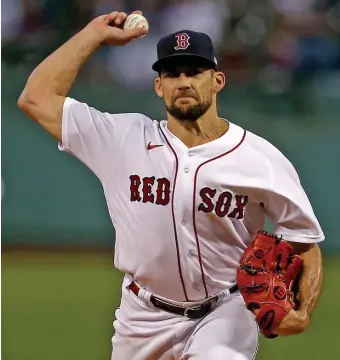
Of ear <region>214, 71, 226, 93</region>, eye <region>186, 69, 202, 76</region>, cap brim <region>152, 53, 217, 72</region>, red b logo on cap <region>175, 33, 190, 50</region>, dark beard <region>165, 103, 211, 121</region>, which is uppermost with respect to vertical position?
red b logo on cap <region>175, 33, 190, 50</region>

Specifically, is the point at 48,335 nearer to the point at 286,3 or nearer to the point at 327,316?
the point at 327,316

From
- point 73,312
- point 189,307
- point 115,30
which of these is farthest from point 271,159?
point 73,312

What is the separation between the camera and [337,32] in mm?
6703

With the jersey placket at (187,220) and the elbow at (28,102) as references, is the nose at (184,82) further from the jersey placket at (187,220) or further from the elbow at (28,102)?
the elbow at (28,102)

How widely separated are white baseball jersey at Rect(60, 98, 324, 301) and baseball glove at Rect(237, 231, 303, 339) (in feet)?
0.42

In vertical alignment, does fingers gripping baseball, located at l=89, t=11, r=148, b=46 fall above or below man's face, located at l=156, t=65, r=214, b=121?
above

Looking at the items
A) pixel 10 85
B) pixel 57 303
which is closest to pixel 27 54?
pixel 10 85

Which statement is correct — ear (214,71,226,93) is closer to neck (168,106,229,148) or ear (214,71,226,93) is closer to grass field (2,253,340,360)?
neck (168,106,229,148)

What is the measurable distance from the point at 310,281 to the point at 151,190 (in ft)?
2.02

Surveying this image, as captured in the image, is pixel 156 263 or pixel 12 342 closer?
pixel 156 263

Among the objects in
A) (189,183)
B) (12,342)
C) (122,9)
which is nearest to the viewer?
(189,183)

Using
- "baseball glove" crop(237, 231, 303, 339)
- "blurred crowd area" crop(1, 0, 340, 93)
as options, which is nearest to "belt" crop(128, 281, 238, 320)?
"baseball glove" crop(237, 231, 303, 339)

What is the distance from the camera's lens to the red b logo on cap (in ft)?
9.69

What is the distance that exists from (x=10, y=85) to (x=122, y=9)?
100cm
